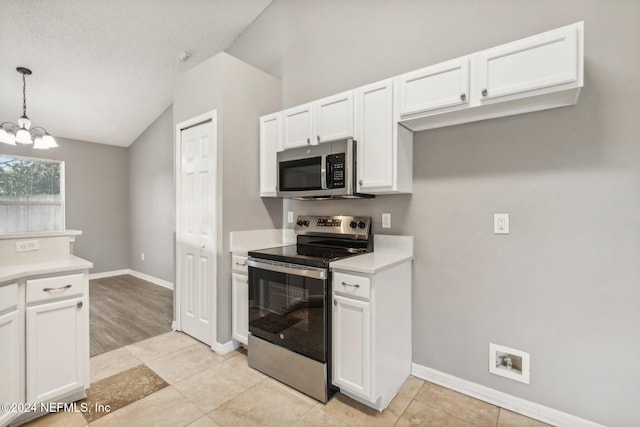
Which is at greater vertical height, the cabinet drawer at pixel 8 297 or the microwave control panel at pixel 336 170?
the microwave control panel at pixel 336 170

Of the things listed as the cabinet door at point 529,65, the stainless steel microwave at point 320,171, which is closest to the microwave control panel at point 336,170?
the stainless steel microwave at point 320,171

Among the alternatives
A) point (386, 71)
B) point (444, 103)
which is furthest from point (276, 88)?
point (444, 103)

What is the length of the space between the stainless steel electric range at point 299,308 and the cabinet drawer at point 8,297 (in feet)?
4.47

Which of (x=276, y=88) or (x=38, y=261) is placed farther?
(x=276, y=88)

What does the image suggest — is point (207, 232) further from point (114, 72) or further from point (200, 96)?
point (114, 72)

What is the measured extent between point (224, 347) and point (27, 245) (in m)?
1.61

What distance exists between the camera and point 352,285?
6.13ft

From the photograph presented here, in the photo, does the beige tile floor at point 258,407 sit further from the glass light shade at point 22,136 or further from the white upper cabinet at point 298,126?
the glass light shade at point 22,136

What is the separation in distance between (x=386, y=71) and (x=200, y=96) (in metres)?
1.74

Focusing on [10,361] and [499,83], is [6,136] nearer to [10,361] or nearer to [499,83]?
[10,361]

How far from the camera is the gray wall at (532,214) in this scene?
1599 millimetres

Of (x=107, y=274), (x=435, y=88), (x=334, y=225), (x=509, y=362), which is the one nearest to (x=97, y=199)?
(x=107, y=274)

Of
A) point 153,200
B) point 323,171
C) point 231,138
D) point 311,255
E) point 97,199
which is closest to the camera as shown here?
point 311,255

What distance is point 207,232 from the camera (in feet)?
9.11
